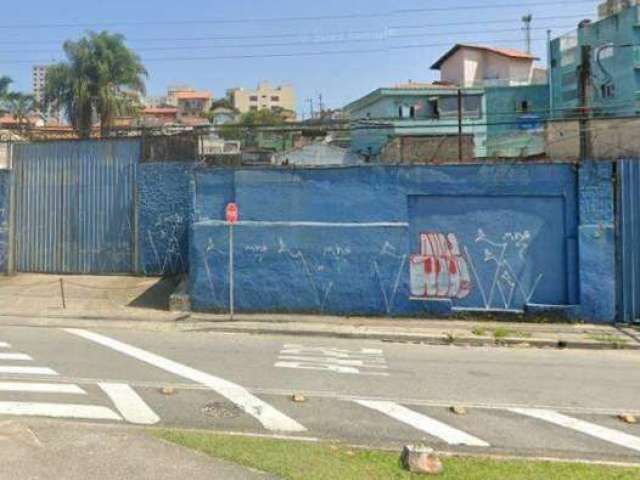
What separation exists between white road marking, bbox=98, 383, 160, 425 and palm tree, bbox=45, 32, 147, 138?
102 feet

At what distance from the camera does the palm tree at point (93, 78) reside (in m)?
37.6

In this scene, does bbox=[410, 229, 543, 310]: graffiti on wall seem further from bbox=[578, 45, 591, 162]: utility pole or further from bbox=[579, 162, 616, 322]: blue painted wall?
bbox=[578, 45, 591, 162]: utility pole

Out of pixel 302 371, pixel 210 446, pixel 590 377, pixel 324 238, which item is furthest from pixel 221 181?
pixel 210 446

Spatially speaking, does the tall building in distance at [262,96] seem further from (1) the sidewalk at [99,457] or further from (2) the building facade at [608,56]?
(1) the sidewalk at [99,457]

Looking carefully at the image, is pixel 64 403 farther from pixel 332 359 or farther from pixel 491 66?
pixel 491 66

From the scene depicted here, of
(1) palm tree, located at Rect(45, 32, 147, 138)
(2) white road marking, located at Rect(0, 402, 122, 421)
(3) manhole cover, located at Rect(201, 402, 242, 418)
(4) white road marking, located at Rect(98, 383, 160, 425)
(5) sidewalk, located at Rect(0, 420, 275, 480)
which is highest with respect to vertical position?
(1) palm tree, located at Rect(45, 32, 147, 138)

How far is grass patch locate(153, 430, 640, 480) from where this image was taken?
213 inches

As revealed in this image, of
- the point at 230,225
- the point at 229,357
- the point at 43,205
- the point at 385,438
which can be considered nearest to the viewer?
the point at 385,438

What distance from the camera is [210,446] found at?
600cm

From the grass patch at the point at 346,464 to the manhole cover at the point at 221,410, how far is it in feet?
3.78

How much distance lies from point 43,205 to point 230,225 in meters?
7.96

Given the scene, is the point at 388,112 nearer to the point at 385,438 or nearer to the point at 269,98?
the point at 385,438

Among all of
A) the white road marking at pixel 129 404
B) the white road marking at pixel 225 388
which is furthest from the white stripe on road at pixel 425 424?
the white road marking at pixel 129 404

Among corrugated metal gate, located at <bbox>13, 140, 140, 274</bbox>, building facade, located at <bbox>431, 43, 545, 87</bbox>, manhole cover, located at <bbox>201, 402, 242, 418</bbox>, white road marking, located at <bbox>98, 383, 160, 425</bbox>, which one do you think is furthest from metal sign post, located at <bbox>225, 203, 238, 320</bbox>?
building facade, located at <bbox>431, 43, 545, 87</bbox>
